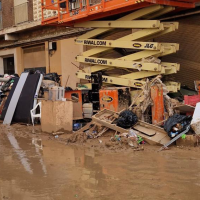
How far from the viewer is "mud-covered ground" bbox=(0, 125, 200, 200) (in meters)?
4.12

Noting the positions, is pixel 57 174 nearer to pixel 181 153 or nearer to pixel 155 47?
pixel 181 153

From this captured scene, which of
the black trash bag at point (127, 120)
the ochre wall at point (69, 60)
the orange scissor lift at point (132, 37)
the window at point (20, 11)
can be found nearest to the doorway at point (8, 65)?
the window at point (20, 11)

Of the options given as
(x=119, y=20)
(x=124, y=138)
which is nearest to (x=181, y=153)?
(x=124, y=138)

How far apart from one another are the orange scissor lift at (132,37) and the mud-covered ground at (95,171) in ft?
5.43

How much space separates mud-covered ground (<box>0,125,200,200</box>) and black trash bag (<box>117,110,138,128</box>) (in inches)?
21.6

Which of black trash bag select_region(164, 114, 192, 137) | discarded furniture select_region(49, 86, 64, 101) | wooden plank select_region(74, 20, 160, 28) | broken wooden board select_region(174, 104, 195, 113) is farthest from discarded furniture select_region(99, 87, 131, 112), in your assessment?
black trash bag select_region(164, 114, 192, 137)

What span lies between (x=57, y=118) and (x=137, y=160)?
3.10 meters

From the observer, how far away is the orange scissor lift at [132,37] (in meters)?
8.16

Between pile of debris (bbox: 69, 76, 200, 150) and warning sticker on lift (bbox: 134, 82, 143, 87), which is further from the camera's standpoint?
warning sticker on lift (bbox: 134, 82, 143, 87)

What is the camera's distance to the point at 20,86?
1049cm

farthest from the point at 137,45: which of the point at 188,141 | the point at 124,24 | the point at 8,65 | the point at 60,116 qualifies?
the point at 8,65

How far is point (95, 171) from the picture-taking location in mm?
5137

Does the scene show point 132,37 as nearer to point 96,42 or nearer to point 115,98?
point 96,42

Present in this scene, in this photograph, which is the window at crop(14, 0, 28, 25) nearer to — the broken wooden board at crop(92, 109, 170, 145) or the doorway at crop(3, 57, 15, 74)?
the doorway at crop(3, 57, 15, 74)
